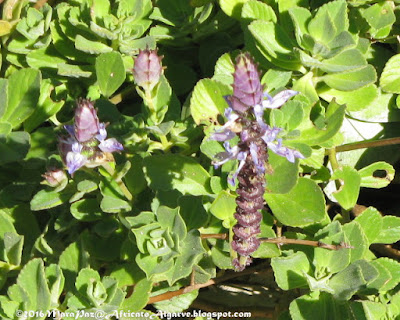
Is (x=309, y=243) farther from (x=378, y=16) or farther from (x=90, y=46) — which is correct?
(x=90, y=46)

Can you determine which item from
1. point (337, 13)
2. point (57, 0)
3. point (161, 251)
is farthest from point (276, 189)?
point (57, 0)

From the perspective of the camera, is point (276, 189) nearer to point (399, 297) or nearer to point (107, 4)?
point (399, 297)

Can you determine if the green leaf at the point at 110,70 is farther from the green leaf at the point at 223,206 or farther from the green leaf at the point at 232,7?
the green leaf at the point at 223,206

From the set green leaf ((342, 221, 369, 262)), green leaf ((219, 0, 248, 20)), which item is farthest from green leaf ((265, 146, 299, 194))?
green leaf ((219, 0, 248, 20))

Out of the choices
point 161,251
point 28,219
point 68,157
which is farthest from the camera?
point 28,219

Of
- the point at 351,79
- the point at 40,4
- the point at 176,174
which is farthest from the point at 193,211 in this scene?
the point at 40,4

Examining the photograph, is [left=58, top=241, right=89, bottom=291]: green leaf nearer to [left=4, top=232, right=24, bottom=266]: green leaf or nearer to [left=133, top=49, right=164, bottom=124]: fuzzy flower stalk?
[left=4, top=232, right=24, bottom=266]: green leaf

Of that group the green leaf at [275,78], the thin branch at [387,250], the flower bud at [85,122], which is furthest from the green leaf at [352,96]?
the flower bud at [85,122]
